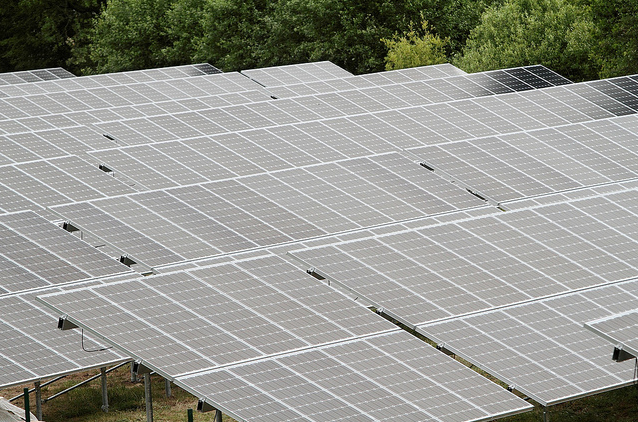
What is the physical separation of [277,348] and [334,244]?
13.2ft

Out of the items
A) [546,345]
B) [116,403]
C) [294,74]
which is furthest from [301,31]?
[546,345]

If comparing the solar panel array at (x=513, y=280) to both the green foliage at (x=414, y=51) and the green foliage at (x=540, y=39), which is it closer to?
the green foliage at (x=540, y=39)

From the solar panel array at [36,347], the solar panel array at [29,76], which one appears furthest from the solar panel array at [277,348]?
the solar panel array at [29,76]

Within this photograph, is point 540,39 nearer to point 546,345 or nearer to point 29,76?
point 29,76

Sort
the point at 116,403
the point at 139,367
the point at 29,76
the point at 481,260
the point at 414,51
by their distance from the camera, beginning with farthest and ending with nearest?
the point at 29,76 < the point at 414,51 < the point at 116,403 < the point at 481,260 < the point at 139,367

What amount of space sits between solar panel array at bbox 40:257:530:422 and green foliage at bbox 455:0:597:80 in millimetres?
32981

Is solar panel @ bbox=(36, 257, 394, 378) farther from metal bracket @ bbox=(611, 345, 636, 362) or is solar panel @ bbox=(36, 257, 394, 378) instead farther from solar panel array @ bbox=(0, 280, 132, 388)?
metal bracket @ bbox=(611, 345, 636, 362)

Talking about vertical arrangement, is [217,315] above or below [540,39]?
above

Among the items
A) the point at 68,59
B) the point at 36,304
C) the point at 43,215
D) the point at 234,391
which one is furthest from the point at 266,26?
the point at 234,391

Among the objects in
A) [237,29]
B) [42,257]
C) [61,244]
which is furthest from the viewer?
[237,29]

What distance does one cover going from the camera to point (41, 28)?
8106cm

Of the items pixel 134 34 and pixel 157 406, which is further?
pixel 134 34

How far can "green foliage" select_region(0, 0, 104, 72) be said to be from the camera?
263ft

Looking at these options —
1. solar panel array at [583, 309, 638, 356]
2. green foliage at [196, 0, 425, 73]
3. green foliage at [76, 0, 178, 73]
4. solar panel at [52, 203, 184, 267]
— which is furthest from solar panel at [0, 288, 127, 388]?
green foliage at [76, 0, 178, 73]
